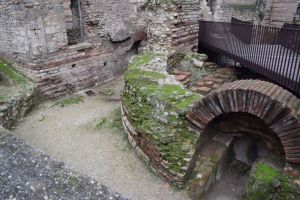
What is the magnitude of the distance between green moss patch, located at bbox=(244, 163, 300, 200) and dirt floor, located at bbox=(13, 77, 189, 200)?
3.39 ft

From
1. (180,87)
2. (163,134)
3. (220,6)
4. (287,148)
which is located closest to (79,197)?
(163,134)

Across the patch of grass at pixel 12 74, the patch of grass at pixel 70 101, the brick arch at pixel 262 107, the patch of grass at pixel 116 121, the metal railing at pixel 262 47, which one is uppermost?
the metal railing at pixel 262 47

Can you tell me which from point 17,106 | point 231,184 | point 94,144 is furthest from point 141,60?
point 231,184

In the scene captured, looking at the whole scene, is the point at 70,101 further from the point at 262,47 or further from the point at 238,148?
the point at 262,47

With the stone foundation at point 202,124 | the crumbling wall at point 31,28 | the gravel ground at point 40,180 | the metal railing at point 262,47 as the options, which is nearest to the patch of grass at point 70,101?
the crumbling wall at point 31,28

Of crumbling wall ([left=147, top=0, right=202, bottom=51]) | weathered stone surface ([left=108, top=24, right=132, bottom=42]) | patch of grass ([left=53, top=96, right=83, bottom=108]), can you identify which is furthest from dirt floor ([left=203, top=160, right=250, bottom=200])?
weathered stone surface ([left=108, top=24, right=132, bottom=42])

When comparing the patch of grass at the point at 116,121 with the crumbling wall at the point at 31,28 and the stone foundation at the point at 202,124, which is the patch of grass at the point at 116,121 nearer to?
the stone foundation at the point at 202,124

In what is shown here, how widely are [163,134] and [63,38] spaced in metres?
5.04

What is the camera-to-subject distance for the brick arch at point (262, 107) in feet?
11.6

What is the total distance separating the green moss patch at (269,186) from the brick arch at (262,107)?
303 millimetres

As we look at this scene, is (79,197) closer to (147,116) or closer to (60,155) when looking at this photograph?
(147,116)

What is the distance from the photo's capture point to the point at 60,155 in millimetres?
5457

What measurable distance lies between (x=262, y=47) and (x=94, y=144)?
4152 mm

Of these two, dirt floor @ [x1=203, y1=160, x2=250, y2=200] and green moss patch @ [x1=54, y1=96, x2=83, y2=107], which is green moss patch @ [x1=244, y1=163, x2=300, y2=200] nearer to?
dirt floor @ [x1=203, y1=160, x2=250, y2=200]
